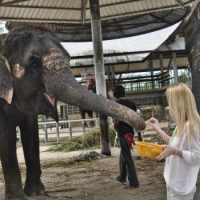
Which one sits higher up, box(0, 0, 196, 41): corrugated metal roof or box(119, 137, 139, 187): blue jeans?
box(0, 0, 196, 41): corrugated metal roof

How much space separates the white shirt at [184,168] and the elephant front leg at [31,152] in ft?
7.43

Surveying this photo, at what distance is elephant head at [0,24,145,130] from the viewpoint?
3467mm

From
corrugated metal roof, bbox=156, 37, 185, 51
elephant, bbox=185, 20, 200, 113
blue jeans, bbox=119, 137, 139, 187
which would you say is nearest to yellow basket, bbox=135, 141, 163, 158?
elephant, bbox=185, 20, 200, 113

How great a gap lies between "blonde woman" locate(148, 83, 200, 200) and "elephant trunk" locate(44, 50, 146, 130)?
280mm

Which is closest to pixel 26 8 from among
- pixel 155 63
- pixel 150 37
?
pixel 150 37

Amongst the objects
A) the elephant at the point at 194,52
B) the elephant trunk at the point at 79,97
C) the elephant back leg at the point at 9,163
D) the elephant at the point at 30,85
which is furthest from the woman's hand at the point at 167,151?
the elephant back leg at the point at 9,163

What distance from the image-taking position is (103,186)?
190 inches

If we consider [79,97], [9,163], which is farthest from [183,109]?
[9,163]

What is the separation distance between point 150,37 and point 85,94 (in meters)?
17.2

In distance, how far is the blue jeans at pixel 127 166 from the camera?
15.2 ft

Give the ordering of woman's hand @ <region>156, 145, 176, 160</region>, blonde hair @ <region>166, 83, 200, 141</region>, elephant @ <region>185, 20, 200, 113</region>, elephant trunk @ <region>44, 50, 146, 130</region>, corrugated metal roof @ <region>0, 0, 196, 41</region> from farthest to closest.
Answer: corrugated metal roof @ <region>0, 0, 196, 41</region>, elephant @ <region>185, 20, 200, 113</region>, elephant trunk @ <region>44, 50, 146, 130</region>, blonde hair @ <region>166, 83, 200, 141</region>, woman's hand @ <region>156, 145, 176, 160</region>

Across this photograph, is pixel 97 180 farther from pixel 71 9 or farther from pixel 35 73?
pixel 71 9

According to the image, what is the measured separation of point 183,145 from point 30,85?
1.79 m

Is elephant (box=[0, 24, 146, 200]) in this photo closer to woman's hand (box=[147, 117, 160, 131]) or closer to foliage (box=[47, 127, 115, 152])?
woman's hand (box=[147, 117, 160, 131])
